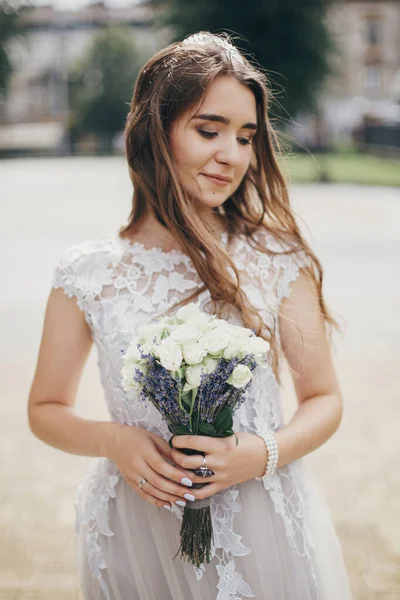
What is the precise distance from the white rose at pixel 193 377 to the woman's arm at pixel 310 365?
502 millimetres

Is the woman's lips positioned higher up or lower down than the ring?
higher up

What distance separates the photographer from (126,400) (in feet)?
6.92

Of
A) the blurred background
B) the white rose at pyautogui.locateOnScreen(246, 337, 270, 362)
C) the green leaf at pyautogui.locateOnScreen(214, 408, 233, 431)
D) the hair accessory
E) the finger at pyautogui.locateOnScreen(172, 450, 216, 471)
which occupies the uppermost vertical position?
the hair accessory

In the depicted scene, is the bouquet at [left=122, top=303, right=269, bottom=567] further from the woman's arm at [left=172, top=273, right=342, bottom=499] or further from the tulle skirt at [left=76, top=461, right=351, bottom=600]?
the tulle skirt at [left=76, top=461, right=351, bottom=600]

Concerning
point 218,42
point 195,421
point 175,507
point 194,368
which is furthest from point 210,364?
point 218,42

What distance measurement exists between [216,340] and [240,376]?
0.32ft

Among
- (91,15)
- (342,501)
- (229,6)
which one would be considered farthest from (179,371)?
(91,15)

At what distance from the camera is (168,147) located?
6.99ft

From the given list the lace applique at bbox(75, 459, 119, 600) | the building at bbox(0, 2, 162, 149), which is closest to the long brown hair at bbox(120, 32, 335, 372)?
the lace applique at bbox(75, 459, 119, 600)

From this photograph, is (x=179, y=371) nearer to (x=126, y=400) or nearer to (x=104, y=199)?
(x=126, y=400)

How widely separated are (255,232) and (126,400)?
67cm

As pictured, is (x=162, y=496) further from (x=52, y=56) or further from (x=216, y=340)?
(x=52, y=56)

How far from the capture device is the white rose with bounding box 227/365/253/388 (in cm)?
165

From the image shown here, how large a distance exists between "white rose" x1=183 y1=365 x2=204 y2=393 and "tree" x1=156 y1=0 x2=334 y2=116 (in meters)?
27.3
